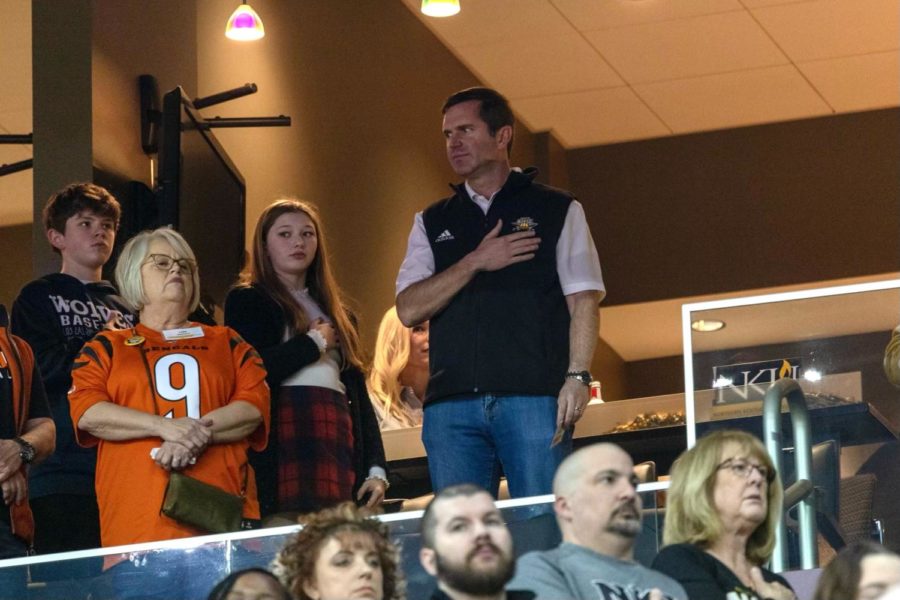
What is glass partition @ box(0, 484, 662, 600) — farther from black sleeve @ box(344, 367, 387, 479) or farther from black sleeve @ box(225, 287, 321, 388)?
black sleeve @ box(344, 367, 387, 479)

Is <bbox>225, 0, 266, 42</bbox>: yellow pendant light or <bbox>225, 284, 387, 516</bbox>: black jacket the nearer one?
<bbox>225, 284, 387, 516</bbox>: black jacket

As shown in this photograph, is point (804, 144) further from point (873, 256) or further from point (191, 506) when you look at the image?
point (191, 506)

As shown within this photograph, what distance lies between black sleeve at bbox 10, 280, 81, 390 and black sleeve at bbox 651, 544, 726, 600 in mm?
1843

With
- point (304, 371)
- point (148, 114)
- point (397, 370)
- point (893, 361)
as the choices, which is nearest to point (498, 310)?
point (304, 371)

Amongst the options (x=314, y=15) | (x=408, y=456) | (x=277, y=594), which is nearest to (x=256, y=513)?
(x=277, y=594)

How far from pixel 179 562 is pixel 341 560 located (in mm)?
571

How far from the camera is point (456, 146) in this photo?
4.99 meters

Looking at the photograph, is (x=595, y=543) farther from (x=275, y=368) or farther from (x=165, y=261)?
(x=165, y=261)

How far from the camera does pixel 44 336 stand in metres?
4.97

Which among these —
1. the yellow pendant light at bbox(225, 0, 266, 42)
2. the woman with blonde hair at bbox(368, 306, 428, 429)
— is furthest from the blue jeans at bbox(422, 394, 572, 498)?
the yellow pendant light at bbox(225, 0, 266, 42)

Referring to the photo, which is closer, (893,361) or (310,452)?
(893,361)

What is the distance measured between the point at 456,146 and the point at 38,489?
1444 millimetres

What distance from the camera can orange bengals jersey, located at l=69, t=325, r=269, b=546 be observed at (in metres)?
4.40

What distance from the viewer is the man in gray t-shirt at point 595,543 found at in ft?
11.9
